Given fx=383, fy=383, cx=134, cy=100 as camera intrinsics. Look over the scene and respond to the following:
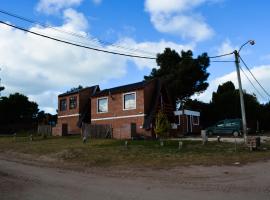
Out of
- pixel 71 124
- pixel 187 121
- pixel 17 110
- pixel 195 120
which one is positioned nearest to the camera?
pixel 71 124

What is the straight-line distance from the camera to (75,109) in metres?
44.2

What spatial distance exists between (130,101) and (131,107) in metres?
0.63

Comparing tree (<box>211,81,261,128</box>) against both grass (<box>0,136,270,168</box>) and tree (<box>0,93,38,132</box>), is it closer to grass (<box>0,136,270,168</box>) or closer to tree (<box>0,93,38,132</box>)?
grass (<box>0,136,270,168</box>)

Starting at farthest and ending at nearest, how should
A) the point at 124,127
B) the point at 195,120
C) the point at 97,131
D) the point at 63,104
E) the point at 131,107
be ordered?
the point at 195,120 → the point at 63,104 → the point at 131,107 → the point at 97,131 → the point at 124,127

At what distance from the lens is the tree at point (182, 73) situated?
55.6 m

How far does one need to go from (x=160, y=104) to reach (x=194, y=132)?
34.9 feet

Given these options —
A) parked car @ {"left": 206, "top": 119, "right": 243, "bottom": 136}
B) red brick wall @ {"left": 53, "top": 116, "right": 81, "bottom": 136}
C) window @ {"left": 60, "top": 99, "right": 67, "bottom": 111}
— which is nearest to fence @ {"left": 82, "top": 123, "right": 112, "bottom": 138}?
red brick wall @ {"left": 53, "top": 116, "right": 81, "bottom": 136}

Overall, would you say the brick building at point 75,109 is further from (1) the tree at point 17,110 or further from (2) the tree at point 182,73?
(1) the tree at point 17,110

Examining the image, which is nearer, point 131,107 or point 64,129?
point 131,107

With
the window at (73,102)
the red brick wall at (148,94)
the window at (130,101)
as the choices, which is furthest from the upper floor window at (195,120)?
the window at (73,102)

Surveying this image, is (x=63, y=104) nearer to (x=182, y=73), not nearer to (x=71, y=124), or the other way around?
(x=71, y=124)

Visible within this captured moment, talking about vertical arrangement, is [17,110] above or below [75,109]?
above

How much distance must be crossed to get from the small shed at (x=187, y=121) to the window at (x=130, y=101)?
21.8 ft

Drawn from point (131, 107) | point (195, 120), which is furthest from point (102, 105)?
point (195, 120)
